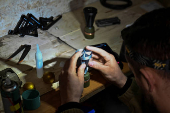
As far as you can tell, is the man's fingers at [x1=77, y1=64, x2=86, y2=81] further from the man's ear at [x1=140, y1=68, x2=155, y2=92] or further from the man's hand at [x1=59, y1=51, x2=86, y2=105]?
the man's ear at [x1=140, y1=68, x2=155, y2=92]

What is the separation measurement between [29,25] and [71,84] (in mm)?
861

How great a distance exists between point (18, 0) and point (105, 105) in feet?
3.50

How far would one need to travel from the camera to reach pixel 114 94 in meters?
1.62

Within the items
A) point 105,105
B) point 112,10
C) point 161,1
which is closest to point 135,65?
point 105,105

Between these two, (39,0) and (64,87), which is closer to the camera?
(64,87)

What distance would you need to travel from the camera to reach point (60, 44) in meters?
1.57

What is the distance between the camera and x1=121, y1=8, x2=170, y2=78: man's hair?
0.73 m

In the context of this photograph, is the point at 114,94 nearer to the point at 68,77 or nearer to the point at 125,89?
the point at 125,89

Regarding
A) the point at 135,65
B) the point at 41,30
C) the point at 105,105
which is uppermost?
the point at 135,65

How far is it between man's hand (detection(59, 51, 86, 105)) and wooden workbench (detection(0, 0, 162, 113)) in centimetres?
7

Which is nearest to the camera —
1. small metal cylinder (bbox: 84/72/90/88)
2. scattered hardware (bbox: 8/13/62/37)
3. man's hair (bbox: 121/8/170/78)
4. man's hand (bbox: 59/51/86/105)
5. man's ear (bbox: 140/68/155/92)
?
A: man's hair (bbox: 121/8/170/78)

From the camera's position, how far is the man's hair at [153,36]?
73 centimetres

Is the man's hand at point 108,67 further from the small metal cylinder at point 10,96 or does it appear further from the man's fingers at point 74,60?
the small metal cylinder at point 10,96

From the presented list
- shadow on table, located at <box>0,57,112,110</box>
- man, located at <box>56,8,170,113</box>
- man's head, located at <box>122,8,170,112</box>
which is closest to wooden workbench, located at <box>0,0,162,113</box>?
shadow on table, located at <box>0,57,112,110</box>
